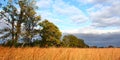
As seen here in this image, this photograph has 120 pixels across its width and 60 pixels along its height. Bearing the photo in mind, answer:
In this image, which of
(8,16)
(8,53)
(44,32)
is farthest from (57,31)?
(8,53)

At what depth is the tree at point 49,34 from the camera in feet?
148

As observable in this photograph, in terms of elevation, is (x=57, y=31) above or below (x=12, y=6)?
below

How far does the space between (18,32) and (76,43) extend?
62.5 feet

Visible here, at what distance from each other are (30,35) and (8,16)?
5.06 metres

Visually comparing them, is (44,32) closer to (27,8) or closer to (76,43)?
(27,8)

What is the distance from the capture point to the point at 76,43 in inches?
2146

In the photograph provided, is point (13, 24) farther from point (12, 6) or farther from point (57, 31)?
point (57, 31)

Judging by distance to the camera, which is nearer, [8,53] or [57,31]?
[8,53]

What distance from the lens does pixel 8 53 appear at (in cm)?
516

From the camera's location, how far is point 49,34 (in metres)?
46.6

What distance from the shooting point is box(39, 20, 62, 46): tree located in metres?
45.1

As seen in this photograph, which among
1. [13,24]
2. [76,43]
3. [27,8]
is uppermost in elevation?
[27,8]

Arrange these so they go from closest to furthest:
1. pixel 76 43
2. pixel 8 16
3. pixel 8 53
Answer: pixel 8 53 → pixel 8 16 → pixel 76 43

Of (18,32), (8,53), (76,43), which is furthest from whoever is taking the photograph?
(76,43)
